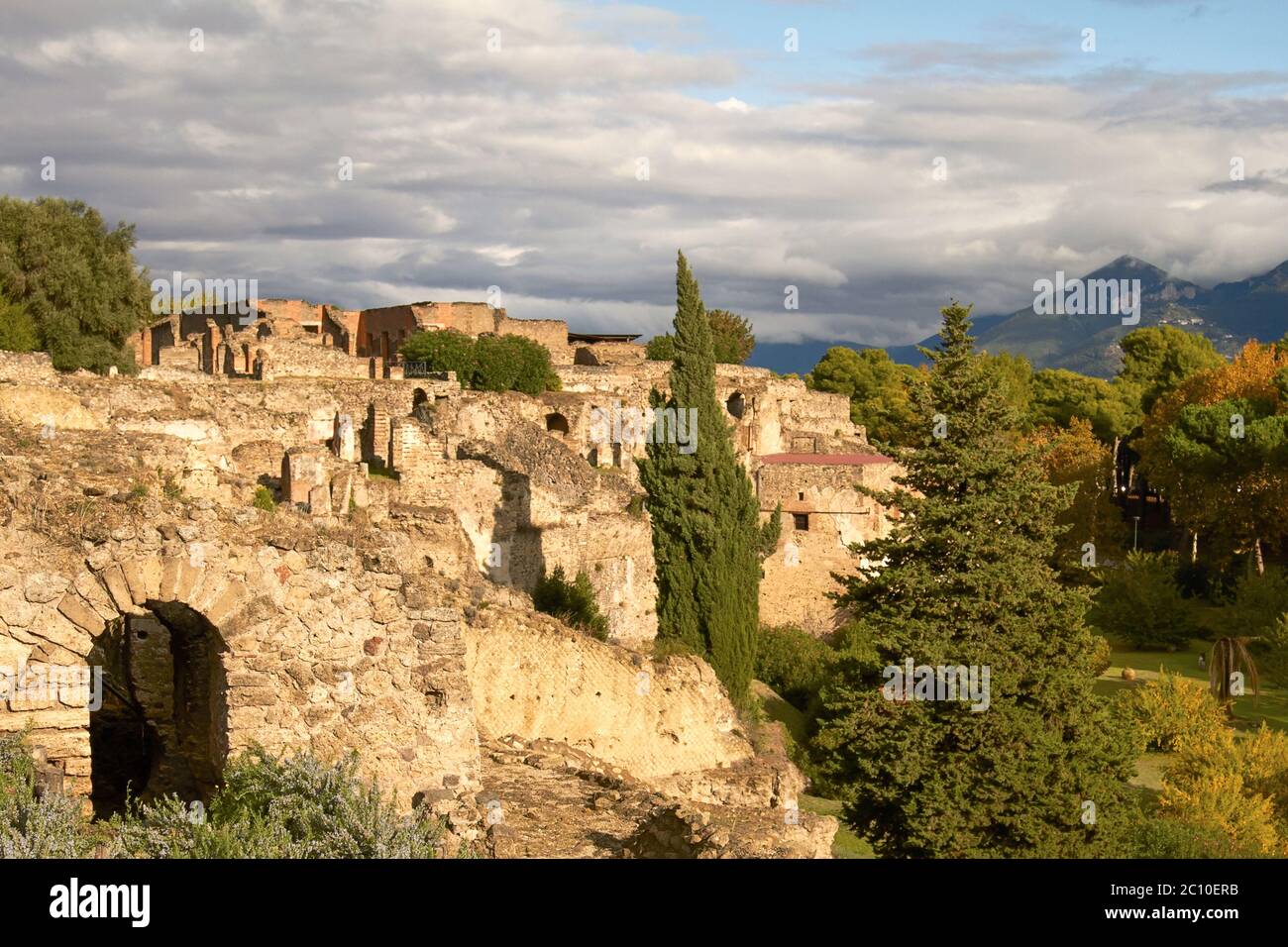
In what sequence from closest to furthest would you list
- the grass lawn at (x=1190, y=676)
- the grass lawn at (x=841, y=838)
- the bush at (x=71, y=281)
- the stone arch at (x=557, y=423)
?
the grass lawn at (x=841, y=838) < the grass lawn at (x=1190, y=676) < the bush at (x=71, y=281) < the stone arch at (x=557, y=423)

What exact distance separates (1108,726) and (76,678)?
46.3 ft

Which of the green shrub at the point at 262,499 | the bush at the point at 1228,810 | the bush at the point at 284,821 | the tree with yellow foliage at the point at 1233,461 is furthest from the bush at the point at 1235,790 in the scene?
the tree with yellow foliage at the point at 1233,461

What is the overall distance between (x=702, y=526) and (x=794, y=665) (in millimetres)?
5182

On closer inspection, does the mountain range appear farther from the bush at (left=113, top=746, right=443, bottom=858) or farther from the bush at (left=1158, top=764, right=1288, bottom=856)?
the bush at (left=113, top=746, right=443, bottom=858)

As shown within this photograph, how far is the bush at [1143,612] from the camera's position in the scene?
38281 mm

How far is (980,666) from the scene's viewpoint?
1725 centimetres

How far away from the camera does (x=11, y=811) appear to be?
7012mm

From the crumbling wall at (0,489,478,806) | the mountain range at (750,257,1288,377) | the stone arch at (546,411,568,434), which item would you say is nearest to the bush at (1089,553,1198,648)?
the stone arch at (546,411,568,434)

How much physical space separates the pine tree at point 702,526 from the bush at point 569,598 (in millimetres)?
2359

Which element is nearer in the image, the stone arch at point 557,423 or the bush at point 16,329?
the bush at point 16,329

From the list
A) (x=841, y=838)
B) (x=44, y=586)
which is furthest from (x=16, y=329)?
(x=44, y=586)

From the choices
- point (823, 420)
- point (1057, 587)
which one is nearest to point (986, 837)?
point (1057, 587)

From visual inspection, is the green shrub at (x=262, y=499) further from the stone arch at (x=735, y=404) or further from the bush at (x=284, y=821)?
the stone arch at (x=735, y=404)
